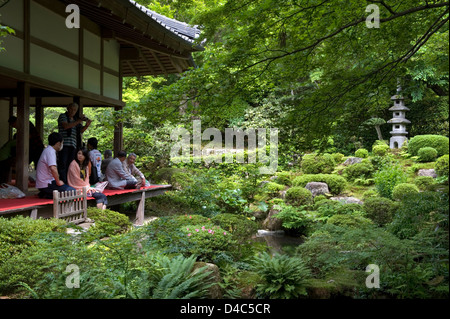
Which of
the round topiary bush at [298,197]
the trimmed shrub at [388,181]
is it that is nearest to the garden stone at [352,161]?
the trimmed shrub at [388,181]

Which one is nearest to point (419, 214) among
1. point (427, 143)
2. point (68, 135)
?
point (68, 135)

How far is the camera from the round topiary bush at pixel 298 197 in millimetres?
13273

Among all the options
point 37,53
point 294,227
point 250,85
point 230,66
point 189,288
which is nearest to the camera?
point 189,288

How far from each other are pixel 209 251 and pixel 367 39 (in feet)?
12.9

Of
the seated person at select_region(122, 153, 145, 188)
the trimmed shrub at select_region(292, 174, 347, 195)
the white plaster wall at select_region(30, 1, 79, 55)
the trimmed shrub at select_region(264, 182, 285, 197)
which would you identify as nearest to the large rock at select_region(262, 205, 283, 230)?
the trimmed shrub at select_region(264, 182, 285, 197)

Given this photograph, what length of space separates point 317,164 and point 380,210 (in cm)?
656

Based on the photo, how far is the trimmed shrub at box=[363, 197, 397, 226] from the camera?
10.7m

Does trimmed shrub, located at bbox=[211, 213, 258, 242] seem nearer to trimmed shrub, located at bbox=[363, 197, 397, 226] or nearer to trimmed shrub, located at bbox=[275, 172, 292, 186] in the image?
trimmed shrub, located at bbox=[363, 197, 397, 226]

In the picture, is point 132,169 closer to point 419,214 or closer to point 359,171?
point 419,214

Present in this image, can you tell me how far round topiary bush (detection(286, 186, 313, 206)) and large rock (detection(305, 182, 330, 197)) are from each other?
3.39 feet

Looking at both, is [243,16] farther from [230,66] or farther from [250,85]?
[250,85]

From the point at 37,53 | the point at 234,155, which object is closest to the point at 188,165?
the point at 234,155

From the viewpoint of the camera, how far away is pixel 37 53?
320 inches

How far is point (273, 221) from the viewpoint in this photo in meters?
12.4
